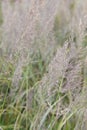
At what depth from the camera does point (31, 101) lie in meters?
1.79

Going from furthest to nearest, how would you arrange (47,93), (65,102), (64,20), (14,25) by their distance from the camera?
(64,20) < (14,25) < (65,102) < (47,93)

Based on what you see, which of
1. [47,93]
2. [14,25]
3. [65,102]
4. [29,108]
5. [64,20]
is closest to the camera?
[47,93]

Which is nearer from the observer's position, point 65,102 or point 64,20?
point 65,102


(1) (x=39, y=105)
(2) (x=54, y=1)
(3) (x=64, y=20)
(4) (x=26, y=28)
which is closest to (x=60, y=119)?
(1) (x=39, y=105)

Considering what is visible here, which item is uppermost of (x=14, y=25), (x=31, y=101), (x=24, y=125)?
(x=14, y=25)

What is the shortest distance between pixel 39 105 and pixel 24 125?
0.13m

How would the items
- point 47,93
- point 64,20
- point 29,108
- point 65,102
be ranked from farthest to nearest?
point 64,20 → point 65,102 → point 29,108 → point 47,93

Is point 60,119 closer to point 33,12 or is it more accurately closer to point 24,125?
point 24,125

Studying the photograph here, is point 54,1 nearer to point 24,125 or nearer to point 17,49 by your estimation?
point 17,49

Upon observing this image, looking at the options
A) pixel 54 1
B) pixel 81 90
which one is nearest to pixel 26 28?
pixel 54 1

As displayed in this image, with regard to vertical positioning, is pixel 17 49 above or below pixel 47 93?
above

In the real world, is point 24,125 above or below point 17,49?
below

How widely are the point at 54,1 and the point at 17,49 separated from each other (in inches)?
14.8

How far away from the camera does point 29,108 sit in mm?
1772
